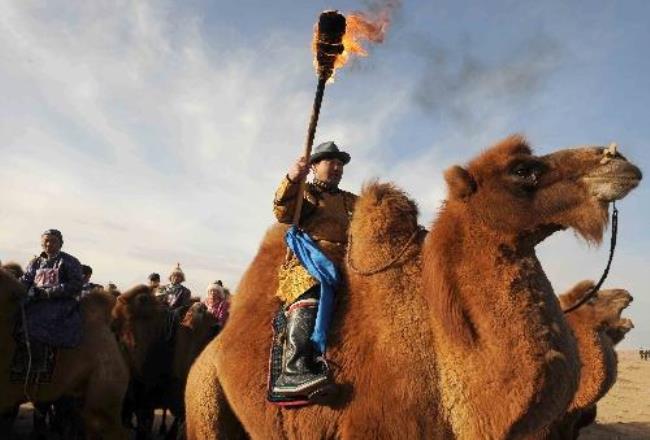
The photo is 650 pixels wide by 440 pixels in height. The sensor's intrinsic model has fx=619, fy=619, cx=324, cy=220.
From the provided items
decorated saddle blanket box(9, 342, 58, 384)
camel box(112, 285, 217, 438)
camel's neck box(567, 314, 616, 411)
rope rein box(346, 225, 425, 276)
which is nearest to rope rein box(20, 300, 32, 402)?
decorated saddle blanket box(9, 342, 58, 384)

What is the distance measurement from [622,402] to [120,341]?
1674 centimetres

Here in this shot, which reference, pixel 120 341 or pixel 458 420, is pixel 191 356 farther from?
pixel 458 420

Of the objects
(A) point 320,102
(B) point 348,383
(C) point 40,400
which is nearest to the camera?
(B) point 348,383

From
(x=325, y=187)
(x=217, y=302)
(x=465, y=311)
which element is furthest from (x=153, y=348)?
(x=465, y=311)

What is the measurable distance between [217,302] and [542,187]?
9846 millimetres

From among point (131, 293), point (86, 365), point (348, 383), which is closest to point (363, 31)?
point (348, 383)

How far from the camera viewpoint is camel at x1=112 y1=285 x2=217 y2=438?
1114 cm

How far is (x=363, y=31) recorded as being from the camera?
16.4 feet

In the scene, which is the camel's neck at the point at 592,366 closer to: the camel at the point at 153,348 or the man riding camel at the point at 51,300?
the man riding camel at the point at 51,300

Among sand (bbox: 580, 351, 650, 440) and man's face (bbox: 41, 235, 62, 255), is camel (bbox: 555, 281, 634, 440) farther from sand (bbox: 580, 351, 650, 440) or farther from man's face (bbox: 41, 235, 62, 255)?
man's face (bbox: 41, 235, 62, 255)

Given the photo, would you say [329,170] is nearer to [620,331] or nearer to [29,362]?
[29,362]

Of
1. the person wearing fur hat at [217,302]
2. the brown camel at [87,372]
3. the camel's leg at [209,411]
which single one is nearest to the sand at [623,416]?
the person wearing fur hat at [217,302]

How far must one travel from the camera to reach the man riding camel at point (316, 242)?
3986 mm

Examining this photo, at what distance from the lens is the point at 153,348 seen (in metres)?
11.3
